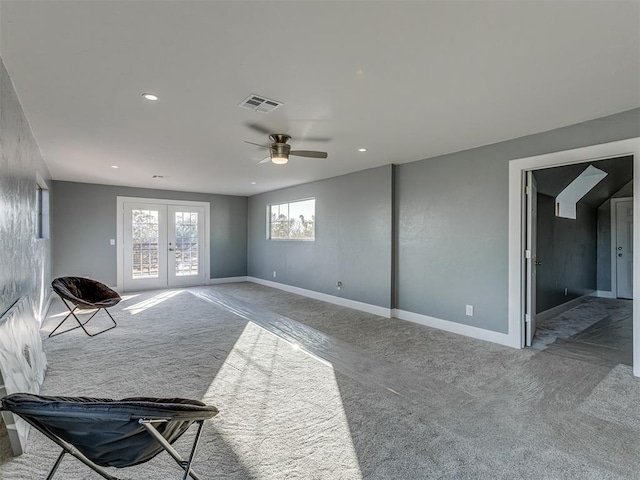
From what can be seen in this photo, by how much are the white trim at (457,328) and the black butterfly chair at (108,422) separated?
364cm

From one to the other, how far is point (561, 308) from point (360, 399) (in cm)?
478

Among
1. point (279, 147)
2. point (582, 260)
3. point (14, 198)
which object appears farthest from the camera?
point (582, 260)

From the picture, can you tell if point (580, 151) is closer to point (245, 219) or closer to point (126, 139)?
point (126, 139)

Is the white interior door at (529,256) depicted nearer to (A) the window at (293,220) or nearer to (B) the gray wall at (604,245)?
(A) the window at (293,220)

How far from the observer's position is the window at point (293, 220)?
698cm

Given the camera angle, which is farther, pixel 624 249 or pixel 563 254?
pixel 624 249

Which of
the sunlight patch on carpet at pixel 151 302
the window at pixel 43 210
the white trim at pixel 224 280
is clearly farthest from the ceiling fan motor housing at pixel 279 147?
the white trim at pixel 224 280

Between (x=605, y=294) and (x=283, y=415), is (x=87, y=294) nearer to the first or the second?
(x=283, y=415)

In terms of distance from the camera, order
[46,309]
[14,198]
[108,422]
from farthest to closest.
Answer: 1. [46,309]
2. [14,198]
3. [108,422]

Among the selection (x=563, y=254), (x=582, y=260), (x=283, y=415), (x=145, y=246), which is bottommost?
(x=283, y=415)

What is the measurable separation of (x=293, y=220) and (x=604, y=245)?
6.79 metres

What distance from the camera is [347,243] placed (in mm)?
5977

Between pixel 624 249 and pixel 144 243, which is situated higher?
pixel 144 243

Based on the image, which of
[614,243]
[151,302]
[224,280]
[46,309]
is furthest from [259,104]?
[614,243]
